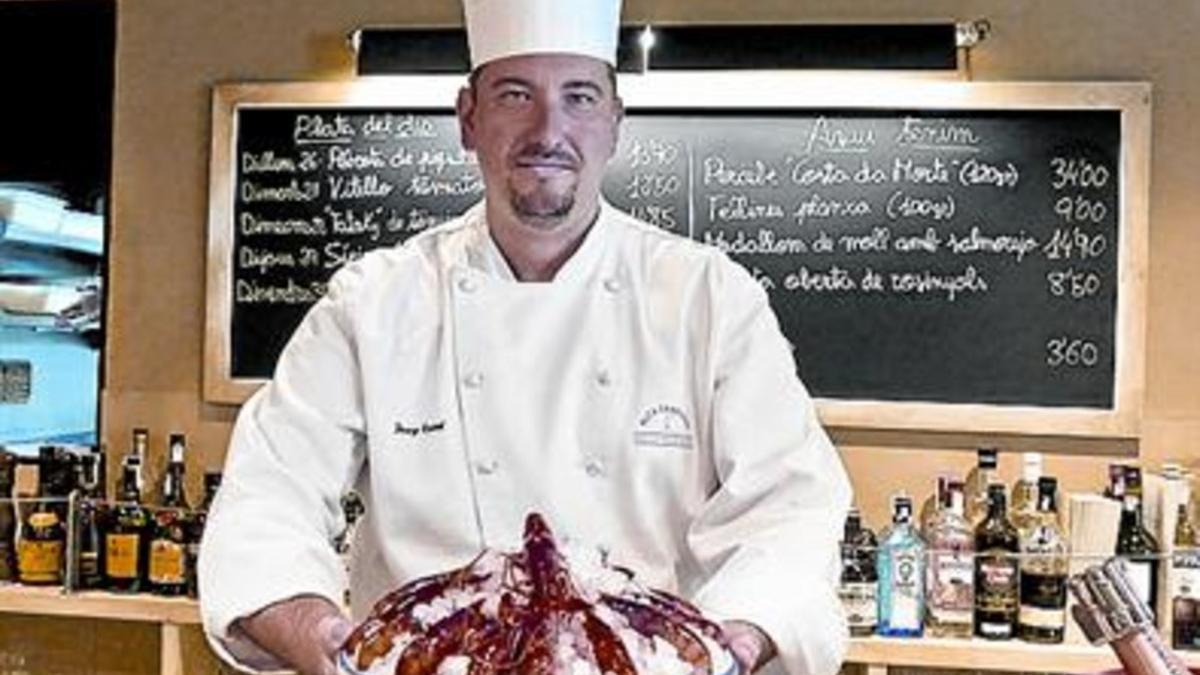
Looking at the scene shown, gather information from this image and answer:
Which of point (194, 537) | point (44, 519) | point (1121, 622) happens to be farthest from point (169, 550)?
point (1121, 622)

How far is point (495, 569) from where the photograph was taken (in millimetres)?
953

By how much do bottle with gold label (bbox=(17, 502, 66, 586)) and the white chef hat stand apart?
6.01 ft

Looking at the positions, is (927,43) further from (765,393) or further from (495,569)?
(495,569)

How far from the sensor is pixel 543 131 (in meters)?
1.41

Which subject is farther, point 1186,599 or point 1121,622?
point 1186,599

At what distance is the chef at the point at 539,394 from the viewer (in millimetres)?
1413

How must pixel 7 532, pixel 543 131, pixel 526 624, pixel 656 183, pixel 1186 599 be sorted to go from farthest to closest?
1. pixel 7 532
2. pixel 656 183
3. pixel 1186 599
4. pixel 543 131
5. pixel 526 624

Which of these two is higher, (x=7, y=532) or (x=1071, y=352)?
(x=1071, y=352)

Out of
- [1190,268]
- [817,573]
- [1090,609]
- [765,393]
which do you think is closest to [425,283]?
[765,393]

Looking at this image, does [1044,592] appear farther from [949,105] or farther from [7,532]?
[7,532]

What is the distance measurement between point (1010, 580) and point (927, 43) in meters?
0.94

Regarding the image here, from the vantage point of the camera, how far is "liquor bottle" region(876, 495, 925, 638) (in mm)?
2607

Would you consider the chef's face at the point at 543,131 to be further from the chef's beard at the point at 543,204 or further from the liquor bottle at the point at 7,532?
the liquor bottle at the point at 7,532

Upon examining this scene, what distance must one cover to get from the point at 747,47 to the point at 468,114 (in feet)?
4.66
